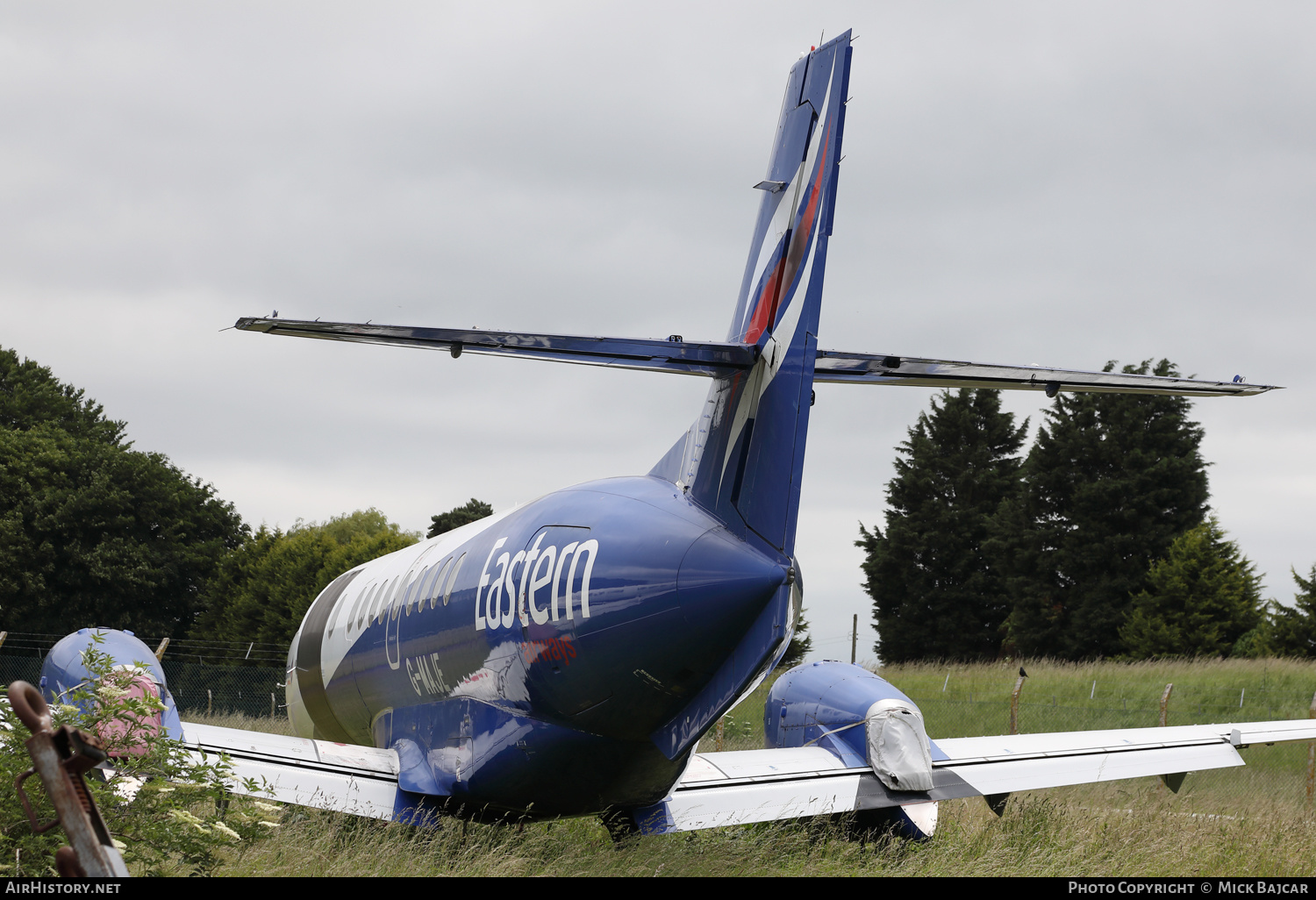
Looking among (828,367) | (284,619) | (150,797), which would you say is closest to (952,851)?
(828,367)

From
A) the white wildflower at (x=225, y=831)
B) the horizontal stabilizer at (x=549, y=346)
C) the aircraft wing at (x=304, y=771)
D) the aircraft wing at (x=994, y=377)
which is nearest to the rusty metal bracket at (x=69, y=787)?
the white wildflower at (x=225, y=831)

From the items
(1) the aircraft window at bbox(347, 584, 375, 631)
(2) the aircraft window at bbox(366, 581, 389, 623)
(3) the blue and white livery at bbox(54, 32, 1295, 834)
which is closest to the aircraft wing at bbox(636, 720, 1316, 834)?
(3) the blue and white livery at bbox(54, 32, 1295, 834)

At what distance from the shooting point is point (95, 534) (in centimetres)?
4212

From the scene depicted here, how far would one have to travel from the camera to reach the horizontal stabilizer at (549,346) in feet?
19.7

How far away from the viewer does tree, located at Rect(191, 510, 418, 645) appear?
138 feet

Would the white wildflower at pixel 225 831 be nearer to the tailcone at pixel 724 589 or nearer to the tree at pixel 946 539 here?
the tailcone at pixel 724 589

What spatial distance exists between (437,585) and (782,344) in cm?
368

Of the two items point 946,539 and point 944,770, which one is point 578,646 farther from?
point 946,539

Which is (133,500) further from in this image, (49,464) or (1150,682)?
(1150,682)

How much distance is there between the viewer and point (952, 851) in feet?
28.5

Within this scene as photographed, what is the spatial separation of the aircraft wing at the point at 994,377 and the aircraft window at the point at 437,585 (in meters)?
3.44

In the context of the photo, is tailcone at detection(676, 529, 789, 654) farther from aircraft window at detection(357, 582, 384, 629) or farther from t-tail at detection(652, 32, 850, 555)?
aircraft window at detection(357, 582, 384, 629)

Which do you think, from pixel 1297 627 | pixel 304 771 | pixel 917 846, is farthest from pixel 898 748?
pixel 1297 627

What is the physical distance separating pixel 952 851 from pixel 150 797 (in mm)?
6016
